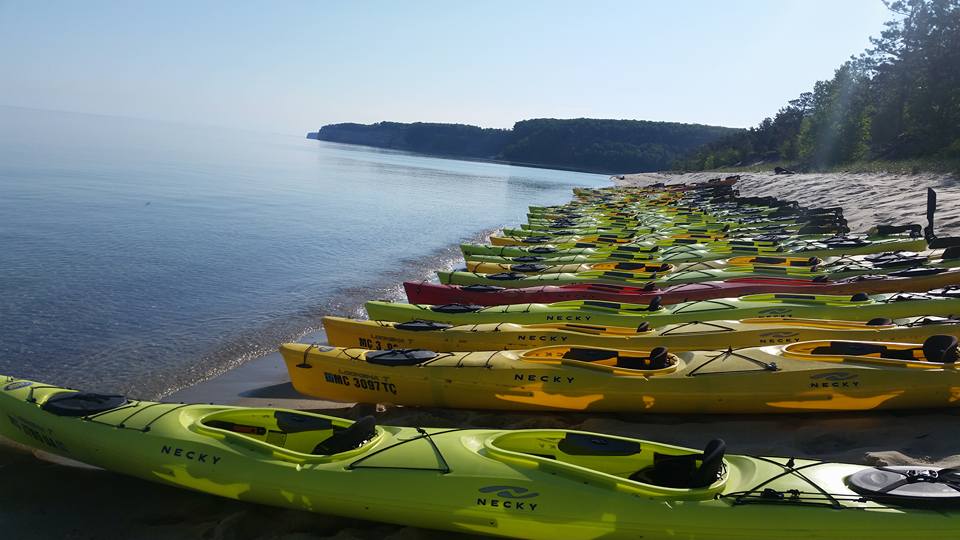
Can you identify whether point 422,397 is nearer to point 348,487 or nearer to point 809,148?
point 348,487

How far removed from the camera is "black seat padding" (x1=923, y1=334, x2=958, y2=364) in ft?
16.9

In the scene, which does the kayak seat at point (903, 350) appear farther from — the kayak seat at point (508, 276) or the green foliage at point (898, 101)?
the green foliage at point (898, 101)

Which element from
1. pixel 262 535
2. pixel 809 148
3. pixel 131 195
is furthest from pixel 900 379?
pixel 809 148

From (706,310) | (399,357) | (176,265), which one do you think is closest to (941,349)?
(706,310)

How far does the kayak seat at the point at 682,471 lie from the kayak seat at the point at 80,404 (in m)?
4.27

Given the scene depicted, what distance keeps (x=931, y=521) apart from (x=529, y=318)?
212 inches

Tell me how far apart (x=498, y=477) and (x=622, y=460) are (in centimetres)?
89

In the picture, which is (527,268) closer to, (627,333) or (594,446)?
(627,333)

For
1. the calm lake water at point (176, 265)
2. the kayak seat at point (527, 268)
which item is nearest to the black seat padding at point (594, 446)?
the calm lake water at point (176, 265)

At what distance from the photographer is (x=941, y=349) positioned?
5180 millimetres

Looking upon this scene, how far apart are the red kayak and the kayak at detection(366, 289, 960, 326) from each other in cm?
102

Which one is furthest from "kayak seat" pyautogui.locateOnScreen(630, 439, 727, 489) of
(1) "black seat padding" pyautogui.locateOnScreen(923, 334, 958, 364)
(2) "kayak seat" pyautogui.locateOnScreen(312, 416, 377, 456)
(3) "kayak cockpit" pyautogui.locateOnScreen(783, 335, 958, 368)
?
(1) "black seat padding" pyautogui.locateOnScreen(923, 334, 958, 364)

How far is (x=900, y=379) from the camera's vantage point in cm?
500

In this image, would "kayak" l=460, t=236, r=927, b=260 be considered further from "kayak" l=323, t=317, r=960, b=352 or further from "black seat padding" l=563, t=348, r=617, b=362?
"black seat padding" l=563, t=348, r=617, b=362
